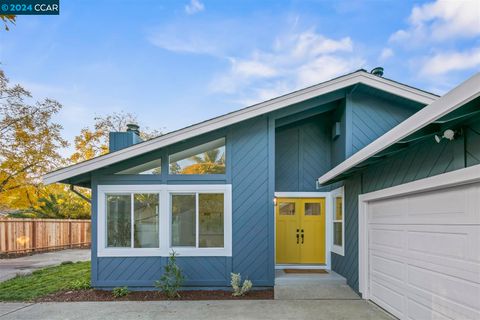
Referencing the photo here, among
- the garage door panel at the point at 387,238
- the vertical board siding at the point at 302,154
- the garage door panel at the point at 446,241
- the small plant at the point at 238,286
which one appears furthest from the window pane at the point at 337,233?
the garage door panel at the point at 446,241

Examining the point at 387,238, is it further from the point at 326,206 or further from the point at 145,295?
the point at 145,295

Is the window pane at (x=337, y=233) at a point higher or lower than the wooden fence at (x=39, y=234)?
higher

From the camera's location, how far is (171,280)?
6207mm

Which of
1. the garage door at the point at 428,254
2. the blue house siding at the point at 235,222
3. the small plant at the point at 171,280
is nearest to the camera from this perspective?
the garage door at the point at 428,254

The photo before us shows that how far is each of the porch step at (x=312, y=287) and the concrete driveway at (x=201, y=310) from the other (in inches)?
8.5

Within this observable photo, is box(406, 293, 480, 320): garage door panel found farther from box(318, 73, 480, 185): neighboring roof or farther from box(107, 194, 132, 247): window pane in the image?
box(107, 194, 132, 247): window pane

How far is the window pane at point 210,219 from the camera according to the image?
6.51m

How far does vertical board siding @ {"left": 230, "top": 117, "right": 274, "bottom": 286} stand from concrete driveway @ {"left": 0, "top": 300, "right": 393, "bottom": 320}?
85cm

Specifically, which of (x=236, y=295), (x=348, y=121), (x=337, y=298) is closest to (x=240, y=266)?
(x=236, y=295)

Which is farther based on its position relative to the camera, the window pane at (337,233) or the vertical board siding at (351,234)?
the window pane at (337,233)

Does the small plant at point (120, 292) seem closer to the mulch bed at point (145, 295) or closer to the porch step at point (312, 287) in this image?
the mulch bed at point (145, 295)

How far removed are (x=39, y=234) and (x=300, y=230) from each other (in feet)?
39.0

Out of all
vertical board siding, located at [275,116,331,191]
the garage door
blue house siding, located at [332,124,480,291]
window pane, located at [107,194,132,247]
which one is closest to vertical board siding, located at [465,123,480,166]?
blue house siding, located at [332,124,480,291]

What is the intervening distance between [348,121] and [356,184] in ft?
5.03
